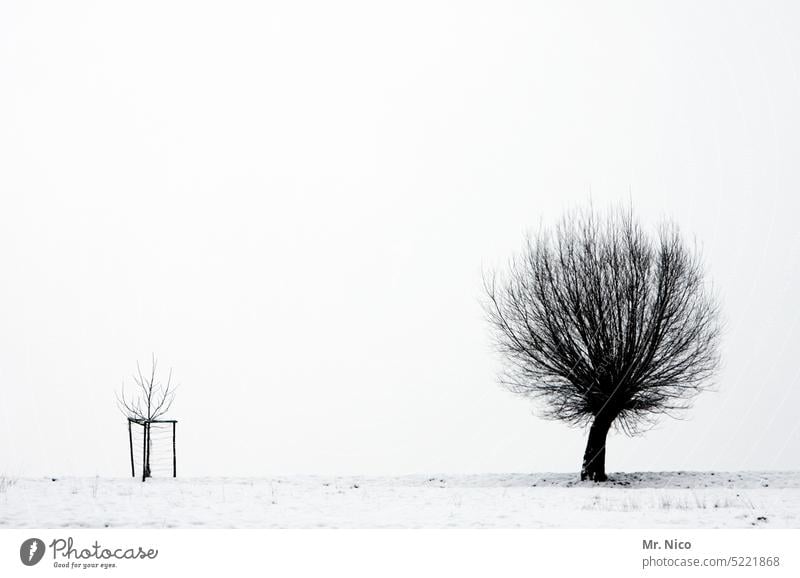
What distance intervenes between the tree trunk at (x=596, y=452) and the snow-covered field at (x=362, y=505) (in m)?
3.92

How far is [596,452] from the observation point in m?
27.7

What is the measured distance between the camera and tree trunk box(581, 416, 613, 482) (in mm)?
27484

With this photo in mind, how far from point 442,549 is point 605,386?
15.2m

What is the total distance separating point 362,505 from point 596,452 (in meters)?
13.3

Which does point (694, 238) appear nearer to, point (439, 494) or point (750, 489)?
point (750, 489)

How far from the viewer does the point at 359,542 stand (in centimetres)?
1373

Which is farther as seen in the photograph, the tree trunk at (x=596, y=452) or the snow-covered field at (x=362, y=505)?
the tree trunk at (x=596, y=452)

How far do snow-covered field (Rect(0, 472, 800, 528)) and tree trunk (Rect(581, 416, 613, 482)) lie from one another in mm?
3920

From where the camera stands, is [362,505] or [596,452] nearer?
[362,505]

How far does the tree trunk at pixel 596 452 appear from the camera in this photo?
27.5 m

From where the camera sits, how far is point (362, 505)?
1702 centimetres

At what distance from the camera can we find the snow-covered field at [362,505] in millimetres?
14445

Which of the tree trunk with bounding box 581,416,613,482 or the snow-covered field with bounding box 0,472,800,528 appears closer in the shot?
the snow-covered field with bounding box 0,472,800,528

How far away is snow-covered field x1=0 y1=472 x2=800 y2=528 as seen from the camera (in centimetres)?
1445
